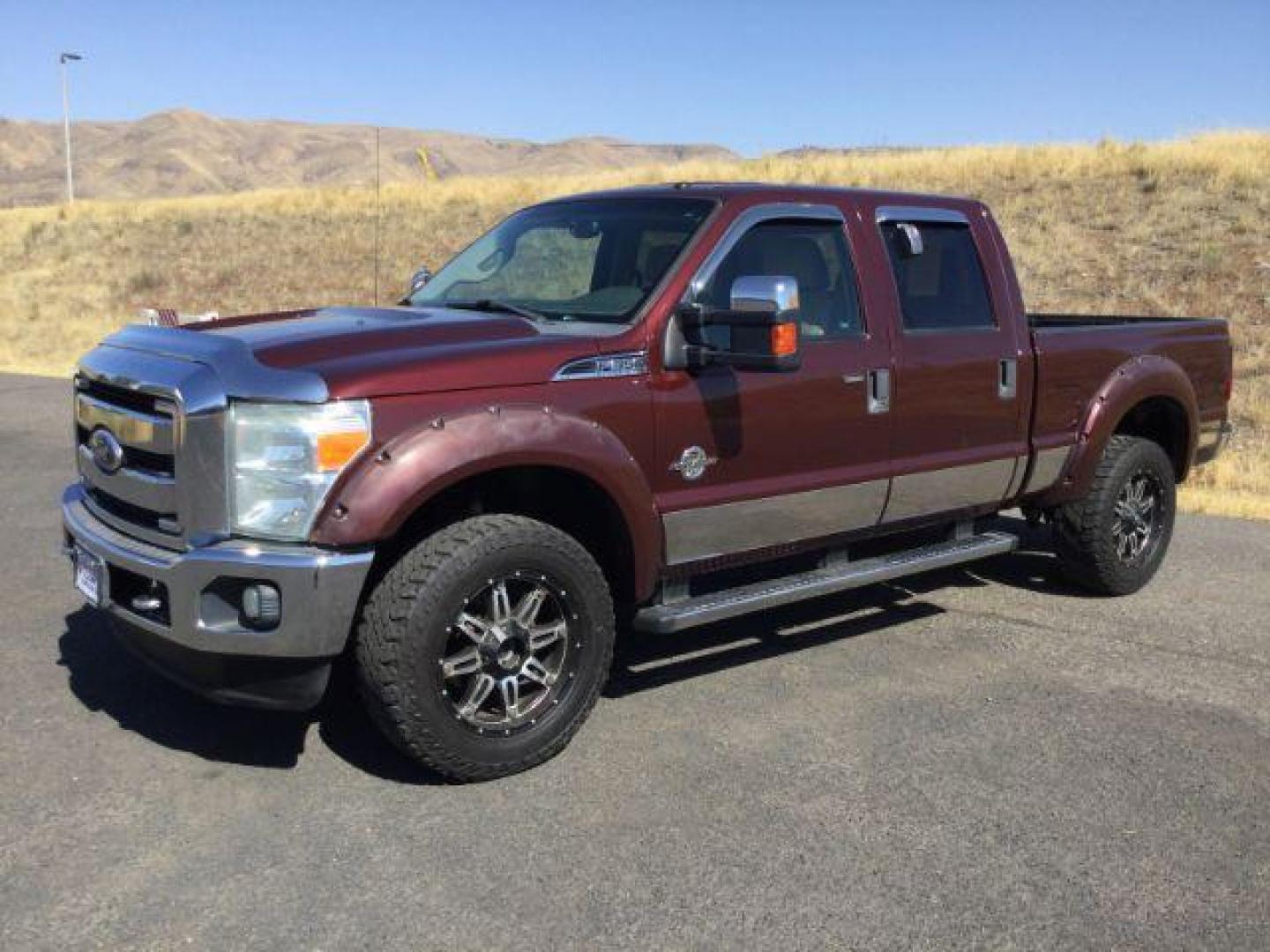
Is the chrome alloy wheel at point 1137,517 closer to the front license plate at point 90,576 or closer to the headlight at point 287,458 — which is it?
the headlight at point 287,458

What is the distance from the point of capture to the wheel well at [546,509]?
3.94m

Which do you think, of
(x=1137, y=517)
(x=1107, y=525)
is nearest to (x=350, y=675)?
(x=1107, y=525)

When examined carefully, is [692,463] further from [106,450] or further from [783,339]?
[106,450]

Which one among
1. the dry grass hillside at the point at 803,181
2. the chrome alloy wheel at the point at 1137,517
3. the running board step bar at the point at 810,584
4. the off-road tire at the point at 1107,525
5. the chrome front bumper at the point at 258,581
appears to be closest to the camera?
the chrome front bumper at the point at 258,581

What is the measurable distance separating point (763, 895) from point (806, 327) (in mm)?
2371

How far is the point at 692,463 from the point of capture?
4.34 metres

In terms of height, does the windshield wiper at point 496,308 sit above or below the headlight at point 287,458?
above

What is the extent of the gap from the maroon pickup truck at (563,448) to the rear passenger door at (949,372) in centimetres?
2

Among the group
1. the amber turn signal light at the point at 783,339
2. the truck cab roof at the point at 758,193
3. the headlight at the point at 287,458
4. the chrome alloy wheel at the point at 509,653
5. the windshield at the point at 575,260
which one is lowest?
the chrome alloy wheel at the point at 509,653

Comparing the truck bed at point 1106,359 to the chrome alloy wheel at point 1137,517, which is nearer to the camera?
the truck bed at point 1106,359

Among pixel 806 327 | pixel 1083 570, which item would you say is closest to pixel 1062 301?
pixel 1083 570

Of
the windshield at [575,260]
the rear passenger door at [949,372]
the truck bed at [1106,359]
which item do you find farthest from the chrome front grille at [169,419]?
the truck bed at [1106,359]

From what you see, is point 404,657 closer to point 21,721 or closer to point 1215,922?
point 21,721

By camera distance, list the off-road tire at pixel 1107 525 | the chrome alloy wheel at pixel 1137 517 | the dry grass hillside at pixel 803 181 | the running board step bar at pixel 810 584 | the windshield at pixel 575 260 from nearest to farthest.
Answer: the running board step bar at pixel 810 584, the windshield at pixel 575 260, the off-road tire at pixel 1107 525, the chrome alloy wheel at pixel 1137 517, the dry grass hillside at pixel 803 181
